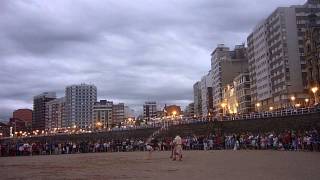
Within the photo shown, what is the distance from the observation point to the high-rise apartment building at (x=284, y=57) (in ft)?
413

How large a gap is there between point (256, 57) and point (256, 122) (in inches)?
2953

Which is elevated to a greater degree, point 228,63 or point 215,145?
point 228,63

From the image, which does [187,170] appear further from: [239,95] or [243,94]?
[239,95]

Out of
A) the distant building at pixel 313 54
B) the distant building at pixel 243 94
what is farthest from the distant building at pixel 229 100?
the distant building at pixel 313 54

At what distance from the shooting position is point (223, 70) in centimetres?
19188

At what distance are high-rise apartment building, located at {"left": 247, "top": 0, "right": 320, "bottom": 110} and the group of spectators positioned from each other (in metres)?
68.7

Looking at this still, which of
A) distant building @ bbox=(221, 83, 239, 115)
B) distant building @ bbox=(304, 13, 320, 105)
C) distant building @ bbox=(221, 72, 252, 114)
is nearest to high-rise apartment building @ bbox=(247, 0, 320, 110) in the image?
distant building @ bbox=(221, 72, 252, 114)

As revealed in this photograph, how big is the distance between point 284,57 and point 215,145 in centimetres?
7843

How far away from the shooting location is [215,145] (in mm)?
56625

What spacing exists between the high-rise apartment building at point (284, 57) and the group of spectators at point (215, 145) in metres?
Answer: 68.7

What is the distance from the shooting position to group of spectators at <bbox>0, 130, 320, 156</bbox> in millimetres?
42256

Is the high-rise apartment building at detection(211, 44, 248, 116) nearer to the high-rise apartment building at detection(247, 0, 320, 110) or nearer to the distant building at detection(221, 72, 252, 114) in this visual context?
the distant building at detection(221, 72, 252, 114)

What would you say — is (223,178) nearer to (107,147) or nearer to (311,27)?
(107,147)

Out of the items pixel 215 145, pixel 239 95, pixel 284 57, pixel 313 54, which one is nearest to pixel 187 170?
pixel 215 145
